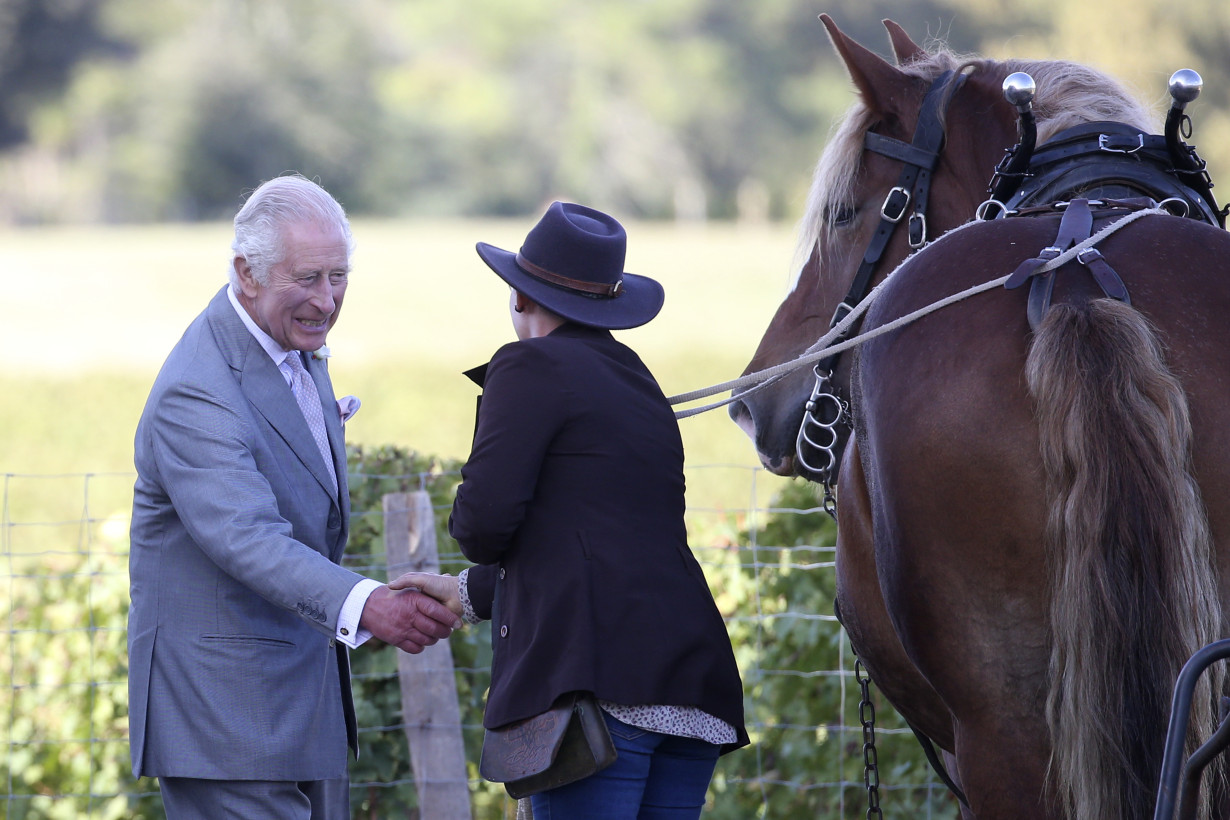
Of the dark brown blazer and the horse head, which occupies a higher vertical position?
the horse head

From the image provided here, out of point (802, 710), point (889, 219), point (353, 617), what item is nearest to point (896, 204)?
point (889, 219)

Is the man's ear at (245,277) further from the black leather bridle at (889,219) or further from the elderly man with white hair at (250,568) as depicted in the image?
the black leather bridle at (889,219)

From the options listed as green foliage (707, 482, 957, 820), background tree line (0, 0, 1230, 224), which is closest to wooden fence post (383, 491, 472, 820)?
green foliage (707, 482, 957, 820)

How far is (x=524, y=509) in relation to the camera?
2.40 m

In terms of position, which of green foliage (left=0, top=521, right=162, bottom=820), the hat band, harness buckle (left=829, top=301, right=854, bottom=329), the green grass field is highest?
the green grass field

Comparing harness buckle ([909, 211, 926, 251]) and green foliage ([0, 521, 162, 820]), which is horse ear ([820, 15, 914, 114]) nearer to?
harness buckle ([909, 211, 926, 251])

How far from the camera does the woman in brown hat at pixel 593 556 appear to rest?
92.8 inches

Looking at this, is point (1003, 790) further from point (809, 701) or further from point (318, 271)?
point (809, 701)

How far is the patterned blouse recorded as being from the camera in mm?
2359

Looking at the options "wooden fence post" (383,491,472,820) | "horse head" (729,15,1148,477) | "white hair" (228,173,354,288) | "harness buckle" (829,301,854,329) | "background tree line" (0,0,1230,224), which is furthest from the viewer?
"background tree line" (0,0,1230,224)

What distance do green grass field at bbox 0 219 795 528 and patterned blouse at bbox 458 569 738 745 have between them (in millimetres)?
6215

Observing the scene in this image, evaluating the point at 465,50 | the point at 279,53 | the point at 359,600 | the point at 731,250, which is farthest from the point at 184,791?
the point at 465,50

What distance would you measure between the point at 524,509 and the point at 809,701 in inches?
93.2

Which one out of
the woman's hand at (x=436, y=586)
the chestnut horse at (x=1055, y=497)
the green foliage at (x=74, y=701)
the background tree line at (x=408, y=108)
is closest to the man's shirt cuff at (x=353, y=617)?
the woman's hand at (x=436, y=586)
